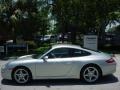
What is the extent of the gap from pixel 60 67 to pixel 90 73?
106cm

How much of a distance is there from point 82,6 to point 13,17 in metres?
6.54

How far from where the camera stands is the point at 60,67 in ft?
34.4

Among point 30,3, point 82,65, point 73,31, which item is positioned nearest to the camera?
point 82,65

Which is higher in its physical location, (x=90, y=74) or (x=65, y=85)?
(x=90, y=74)

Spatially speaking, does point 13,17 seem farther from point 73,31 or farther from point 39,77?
point 39,77

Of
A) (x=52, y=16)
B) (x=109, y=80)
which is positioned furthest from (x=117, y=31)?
(x=109, y=80)

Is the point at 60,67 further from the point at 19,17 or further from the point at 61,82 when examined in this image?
the point at 19,17

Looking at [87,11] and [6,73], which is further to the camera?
[87,11]

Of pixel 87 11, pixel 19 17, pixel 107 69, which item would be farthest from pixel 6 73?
pixel 87 11

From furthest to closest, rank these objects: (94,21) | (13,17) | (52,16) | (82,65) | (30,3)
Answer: (52,16), (94,21), (30,3), (13,17), (82,65)

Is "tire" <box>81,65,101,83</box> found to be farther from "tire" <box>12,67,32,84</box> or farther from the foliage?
the foliage

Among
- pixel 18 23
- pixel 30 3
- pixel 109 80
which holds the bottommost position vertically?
pixel 109 80

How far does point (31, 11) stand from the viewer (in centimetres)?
2628

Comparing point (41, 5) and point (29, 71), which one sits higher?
point (41, 5)
